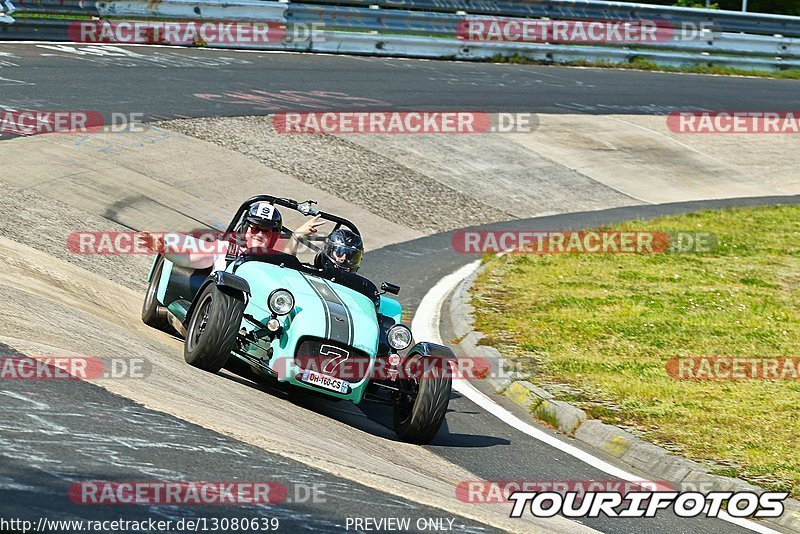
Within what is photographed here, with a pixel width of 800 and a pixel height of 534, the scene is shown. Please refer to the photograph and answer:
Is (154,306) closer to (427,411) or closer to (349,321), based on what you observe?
(349,321)

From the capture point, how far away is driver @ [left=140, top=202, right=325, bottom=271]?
9.87 m

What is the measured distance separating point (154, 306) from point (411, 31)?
1731 centimetres

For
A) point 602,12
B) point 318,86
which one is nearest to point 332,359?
point 318,86

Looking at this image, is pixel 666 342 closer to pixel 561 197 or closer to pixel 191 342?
pixel 191 342

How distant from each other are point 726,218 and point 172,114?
9.02 metres

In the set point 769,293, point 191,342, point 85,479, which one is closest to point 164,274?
point 191,342
